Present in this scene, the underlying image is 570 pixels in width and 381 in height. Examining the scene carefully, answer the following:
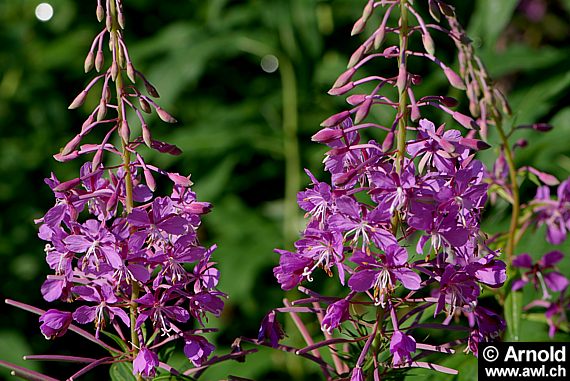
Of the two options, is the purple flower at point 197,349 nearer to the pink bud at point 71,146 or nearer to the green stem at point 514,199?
the pink bud at point 71,146

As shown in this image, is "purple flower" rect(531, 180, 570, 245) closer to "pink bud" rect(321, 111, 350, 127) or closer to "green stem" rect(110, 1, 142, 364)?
"pink bud" rect(321, 111, 350, 127)

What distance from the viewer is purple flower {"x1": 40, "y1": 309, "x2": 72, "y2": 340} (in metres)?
1.78

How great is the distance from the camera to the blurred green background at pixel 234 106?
435cm

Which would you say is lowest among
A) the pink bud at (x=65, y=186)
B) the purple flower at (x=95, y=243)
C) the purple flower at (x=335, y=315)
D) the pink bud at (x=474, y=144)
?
the purple flower at (x=335, y=315)

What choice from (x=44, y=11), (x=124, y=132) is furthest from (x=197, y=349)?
(x=44, y=11)

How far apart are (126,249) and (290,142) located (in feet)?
10.1

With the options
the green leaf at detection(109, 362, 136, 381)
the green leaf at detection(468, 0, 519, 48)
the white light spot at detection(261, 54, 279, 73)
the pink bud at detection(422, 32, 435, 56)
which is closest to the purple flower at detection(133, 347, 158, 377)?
the green leaf at detection(109, 362, 136, 381)

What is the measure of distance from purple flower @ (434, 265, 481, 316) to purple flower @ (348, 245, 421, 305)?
6 cm

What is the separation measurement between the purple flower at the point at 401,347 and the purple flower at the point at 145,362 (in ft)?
1.60

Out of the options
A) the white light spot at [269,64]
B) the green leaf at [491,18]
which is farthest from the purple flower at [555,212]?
the white light spot at [269,64]

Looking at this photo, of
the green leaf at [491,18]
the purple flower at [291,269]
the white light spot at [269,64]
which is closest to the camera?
the purple flower at [291,269]

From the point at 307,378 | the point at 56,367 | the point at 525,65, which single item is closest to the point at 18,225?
the point at 56,367

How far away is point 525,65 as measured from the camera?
421 centimetres

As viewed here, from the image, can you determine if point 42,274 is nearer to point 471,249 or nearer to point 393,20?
point 393,20
